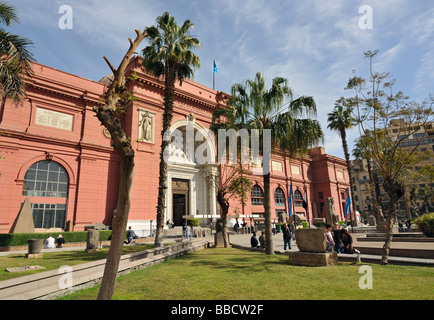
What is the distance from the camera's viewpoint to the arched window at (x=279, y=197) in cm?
3770

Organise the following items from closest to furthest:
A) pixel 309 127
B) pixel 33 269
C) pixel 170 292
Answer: pixel 170 292 → pixel 33 269 → pixel 309 127

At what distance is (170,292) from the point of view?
5.75 metres

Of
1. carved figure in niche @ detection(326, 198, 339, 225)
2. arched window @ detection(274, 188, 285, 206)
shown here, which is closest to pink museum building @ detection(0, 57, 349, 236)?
carved figure in niche @ detection(326, 198, 339, 225)

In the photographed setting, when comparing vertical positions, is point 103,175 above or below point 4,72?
below

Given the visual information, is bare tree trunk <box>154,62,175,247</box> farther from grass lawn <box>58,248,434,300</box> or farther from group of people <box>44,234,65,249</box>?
group of people <box>44,234,65,249</box>

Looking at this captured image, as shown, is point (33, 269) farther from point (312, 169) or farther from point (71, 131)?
point (312, 169)

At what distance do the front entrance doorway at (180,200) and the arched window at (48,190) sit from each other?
9814 millimetres

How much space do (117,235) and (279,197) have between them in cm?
3635

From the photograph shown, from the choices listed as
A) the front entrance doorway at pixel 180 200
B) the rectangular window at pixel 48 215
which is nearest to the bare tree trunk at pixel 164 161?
the rectangular window at pixel 48 215

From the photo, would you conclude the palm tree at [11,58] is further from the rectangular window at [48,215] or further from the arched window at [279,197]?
the arched window at [279,197]

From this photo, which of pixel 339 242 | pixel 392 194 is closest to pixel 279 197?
pixel 339 242

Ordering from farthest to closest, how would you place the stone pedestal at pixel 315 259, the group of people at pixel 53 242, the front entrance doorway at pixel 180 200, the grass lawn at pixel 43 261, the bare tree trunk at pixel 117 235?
the front entrance doorway at pixel 180 200, the group of people at pixel 53 242, the stone pedestal at pixel 315 259, the grass lawn at pixel 43 261, the bare tree trunk at pixel 117 235

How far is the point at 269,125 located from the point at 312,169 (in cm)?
3847
